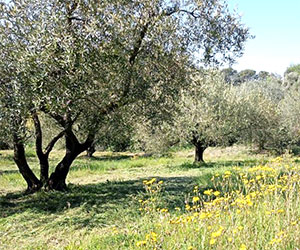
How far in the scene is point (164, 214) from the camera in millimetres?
5672

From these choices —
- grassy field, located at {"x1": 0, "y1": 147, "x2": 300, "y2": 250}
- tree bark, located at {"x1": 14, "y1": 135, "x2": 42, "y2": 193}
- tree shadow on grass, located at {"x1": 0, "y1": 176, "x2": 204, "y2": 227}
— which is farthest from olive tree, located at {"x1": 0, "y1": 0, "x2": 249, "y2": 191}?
grassy field, located at {"x1": 0, "y1": 147, "x2": 300, "y2": 250}

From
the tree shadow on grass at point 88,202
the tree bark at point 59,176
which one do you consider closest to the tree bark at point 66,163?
the tree bark at point 59,176

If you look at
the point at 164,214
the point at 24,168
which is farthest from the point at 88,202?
the point at 164,214

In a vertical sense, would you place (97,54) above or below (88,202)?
above

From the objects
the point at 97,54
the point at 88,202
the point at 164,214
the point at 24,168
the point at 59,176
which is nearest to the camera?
the point at 164,214

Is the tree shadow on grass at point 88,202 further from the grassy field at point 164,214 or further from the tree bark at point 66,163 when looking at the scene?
the tree bark at point 66,163

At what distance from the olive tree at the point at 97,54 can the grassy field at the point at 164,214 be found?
72.5 inches

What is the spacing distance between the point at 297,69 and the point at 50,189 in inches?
3005

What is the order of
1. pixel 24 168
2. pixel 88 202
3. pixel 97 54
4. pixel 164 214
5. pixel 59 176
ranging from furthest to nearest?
pixel 59 176 < pixel 24 168 < pixel 88 202 < pixel 97 54 < pixel 164 214

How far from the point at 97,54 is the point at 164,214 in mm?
3848

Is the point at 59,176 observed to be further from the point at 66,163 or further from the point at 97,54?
the point at 97,54

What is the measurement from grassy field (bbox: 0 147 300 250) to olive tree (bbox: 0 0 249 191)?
6.04 feet

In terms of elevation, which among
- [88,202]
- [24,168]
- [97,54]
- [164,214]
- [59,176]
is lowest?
[88,202]

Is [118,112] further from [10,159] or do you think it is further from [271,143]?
[271,143]
